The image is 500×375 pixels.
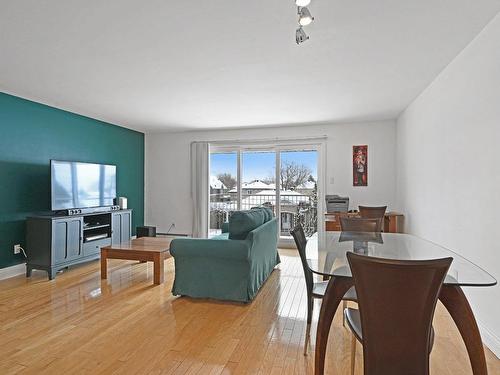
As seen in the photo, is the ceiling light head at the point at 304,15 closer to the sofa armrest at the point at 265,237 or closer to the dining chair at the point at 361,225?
the sofa armrest at the point at 265,237

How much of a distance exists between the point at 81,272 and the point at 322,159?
4.34m

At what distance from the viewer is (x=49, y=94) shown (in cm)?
408

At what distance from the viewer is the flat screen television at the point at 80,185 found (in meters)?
4.39

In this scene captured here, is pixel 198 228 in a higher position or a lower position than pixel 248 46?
lower

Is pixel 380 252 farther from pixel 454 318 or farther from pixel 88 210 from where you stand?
pixel 88 210

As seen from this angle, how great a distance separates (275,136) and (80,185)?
11.5 feet

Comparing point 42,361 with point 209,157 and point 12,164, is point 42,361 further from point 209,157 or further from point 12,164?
point 209,157

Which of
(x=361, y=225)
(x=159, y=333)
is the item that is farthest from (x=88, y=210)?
(x=361, y=225)

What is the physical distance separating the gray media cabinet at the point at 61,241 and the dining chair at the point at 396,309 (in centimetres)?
403

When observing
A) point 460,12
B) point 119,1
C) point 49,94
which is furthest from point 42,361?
point 460,12

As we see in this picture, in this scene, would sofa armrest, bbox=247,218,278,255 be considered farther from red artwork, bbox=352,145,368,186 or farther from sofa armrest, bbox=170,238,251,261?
red artwork, bbox=352,145,368,186

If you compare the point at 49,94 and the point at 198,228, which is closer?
the point at 49,94

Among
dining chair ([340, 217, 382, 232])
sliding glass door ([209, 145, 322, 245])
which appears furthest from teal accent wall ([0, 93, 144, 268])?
dining chair ([340, 217, 382, 232])

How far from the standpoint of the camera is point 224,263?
10.7 feet
